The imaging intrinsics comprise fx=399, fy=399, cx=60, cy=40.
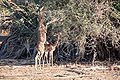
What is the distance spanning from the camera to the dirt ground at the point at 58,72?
10641mm

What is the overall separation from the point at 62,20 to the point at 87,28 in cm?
86

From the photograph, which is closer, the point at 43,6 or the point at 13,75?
the point at 13,75

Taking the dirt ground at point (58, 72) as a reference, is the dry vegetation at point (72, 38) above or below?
above

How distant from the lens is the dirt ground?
34.9 ft

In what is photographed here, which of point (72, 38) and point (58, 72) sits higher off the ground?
point (72, 38)

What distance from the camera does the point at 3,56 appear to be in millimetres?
14977

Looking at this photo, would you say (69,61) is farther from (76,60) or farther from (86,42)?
(86,42)

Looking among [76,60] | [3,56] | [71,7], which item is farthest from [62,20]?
[3,56]

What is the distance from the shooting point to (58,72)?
37.0 feet

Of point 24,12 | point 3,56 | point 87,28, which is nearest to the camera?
point 87,28

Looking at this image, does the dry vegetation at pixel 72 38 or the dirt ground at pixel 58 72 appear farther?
the dry vegetation at pixel 72 38

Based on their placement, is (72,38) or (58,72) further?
(72,38)

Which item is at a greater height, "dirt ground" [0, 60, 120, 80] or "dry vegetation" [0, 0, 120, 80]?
"dry vegetation" [0, 0, 120, 80]

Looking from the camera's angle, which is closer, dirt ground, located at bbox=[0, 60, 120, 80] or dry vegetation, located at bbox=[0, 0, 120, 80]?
dirt ground, located at bbox=[0, 60, 120, 80]
